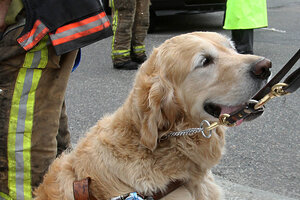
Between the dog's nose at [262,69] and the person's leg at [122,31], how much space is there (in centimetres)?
430

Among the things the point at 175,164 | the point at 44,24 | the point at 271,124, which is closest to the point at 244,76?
the point at 175,164

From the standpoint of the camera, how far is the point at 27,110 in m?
2.38

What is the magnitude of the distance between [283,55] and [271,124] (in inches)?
110

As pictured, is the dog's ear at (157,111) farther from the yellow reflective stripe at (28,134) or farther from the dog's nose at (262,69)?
the yellow reflective stripe at (28,134)

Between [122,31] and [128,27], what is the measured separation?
12 cm

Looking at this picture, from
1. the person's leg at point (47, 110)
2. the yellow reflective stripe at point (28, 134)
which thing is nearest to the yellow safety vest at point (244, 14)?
the person's leg at point (47, 110)

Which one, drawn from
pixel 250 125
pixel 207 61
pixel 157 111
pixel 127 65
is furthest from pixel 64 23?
pixel 127 65

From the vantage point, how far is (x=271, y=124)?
4176mm

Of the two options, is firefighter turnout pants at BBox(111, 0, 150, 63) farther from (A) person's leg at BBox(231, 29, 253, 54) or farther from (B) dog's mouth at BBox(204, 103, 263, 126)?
(B) dog's mouth at BBox(204, 103, 263, 126)

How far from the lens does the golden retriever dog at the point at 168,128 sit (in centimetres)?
206

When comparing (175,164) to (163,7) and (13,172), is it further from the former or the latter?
(163,7)

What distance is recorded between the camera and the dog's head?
2.02m

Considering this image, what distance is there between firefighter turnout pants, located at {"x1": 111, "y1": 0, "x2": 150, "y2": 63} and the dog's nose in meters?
4.30

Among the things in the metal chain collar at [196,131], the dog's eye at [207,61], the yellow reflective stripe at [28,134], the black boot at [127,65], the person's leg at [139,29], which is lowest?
the black boot at [127,65]
